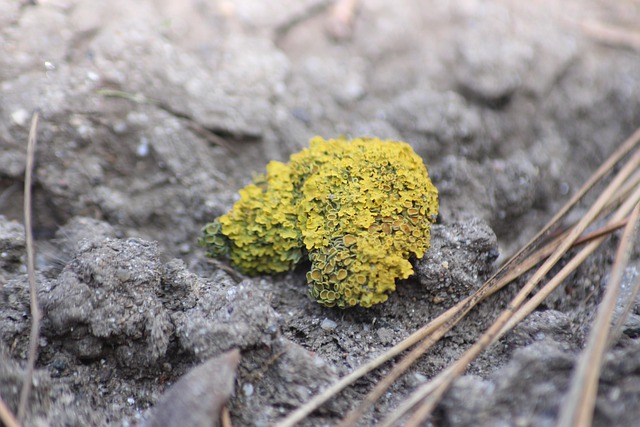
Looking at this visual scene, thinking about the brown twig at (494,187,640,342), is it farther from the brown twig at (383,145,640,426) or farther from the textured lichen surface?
the textured lichen surface

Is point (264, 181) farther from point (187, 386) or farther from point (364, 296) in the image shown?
point (187, 386)

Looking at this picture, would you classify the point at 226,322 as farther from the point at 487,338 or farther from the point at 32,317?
the point at 487,338

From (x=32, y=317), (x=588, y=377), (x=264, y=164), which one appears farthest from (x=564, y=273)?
(x=32, y=317)

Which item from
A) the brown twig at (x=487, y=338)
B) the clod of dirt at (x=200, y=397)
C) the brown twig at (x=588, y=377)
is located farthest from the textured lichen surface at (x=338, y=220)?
the brown twig at (x=588, y=377)

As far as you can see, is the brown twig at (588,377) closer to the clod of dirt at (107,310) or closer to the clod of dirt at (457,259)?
the clod of dirt at (457,259)

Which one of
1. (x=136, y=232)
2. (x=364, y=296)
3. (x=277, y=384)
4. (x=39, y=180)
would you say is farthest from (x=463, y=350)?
(x=39, y=180)
